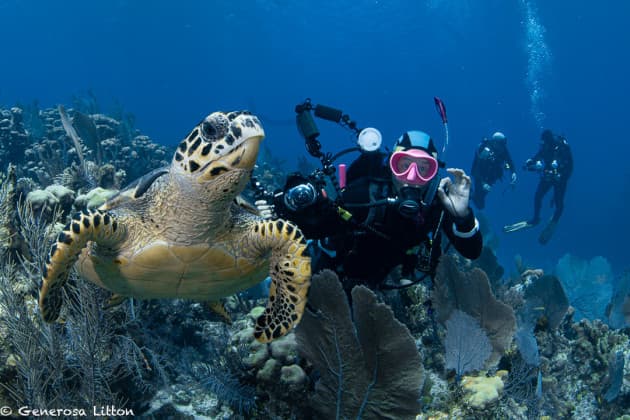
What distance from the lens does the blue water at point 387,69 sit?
56969 mm

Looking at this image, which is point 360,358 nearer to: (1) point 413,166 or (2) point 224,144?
(2) point 224,144

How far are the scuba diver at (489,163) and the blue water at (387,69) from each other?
29544 millimetres

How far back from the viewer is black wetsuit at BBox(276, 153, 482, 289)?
3.94m

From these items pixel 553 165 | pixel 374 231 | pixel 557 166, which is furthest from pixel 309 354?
pixel 557 166

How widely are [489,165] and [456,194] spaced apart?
443 inches

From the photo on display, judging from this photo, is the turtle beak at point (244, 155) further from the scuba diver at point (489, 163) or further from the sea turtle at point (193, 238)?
the scuba diver at point (489, 163)

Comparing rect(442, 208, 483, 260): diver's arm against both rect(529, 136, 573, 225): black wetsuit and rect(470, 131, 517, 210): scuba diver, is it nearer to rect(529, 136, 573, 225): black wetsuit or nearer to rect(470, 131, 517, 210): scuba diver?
rect(470, 131, 517, 210): scuba diver

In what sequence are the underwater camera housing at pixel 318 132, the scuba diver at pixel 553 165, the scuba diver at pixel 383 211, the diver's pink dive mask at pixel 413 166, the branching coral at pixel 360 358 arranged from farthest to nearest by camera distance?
the scuba diver at pixel 553 165, the underwater camera housing at pixel 318 132, the diver's pink dive mask at pixel 413 166, the scuba diver at pixel 383 211, the branching coral at pixel 360 358

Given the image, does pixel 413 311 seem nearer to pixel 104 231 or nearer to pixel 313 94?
pixel 104 231

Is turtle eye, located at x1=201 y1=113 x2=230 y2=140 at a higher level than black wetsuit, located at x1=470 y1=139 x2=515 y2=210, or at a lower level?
lower

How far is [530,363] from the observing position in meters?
4.58

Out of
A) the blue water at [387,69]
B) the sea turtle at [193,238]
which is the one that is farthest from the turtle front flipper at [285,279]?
the blue water at [387,69]

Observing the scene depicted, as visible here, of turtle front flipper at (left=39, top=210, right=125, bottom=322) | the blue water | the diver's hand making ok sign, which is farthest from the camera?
the blue water

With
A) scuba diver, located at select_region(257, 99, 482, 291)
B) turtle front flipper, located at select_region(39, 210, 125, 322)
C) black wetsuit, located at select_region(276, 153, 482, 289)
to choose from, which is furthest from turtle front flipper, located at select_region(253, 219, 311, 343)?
turtle front flipper, located at select_region(39, 210, 125, 322)
